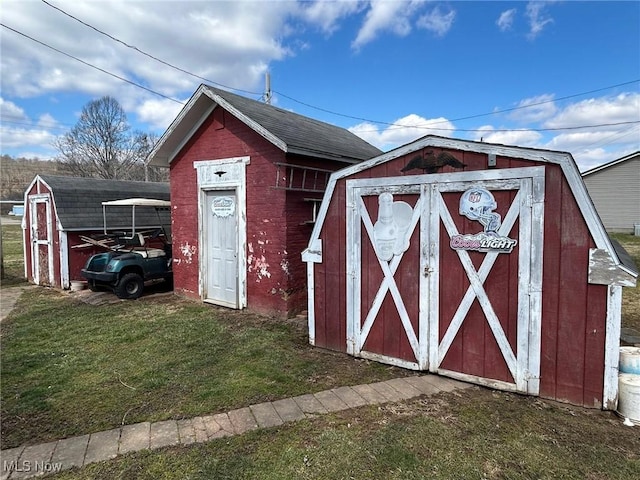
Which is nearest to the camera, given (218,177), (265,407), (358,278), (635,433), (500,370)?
(635,433)

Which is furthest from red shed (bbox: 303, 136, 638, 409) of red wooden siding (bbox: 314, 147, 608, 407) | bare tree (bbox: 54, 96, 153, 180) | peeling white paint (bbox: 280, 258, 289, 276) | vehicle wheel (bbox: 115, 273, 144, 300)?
bare tree (bbox: 54, 96, 153, 180)

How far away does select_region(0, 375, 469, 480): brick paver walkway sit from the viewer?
9.59 feet

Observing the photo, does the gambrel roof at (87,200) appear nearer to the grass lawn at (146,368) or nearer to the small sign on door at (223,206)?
the grass lawn at (146,368)

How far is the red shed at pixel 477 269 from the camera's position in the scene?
11.8 feet

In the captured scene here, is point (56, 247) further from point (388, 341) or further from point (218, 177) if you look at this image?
point (388, 341)

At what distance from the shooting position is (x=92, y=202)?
1069 centimetres

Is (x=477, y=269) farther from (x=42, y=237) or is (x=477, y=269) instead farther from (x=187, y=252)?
(x=42, y=237)

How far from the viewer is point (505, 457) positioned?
2910 millimetres

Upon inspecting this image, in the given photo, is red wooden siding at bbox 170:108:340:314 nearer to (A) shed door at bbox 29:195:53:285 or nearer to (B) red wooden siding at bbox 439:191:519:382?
(B) red wooden siding at bbox 439:191:519:382

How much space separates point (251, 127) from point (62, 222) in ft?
20.4

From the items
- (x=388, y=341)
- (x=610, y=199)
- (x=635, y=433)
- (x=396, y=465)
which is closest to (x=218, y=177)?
(x=388, y=341)

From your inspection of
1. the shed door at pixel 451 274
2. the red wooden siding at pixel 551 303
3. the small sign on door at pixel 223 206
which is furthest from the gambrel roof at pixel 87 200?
the red wooden siding at pixel 551 303

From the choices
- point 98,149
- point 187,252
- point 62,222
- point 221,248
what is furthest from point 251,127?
point 98,149

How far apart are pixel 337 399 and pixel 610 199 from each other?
26.6 metres
